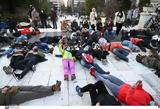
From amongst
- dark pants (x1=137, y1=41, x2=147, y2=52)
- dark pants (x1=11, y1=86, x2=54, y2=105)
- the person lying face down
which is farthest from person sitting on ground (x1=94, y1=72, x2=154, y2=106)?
dark pants (x1=137, y1=41, x2=147, y2=52)

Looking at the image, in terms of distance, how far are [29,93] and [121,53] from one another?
5.14m

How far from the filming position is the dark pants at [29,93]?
596 cm

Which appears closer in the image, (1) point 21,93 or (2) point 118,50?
(1) point 21,93

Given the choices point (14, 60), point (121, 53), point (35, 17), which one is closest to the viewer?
point (14, 60)

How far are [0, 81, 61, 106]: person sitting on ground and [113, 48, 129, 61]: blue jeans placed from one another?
406 cm

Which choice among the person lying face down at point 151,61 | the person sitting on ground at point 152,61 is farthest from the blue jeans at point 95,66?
the person lying face down at point 151,61

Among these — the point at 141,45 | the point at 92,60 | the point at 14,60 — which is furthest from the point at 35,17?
the point at 92,60

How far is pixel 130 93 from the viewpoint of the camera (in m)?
5.80

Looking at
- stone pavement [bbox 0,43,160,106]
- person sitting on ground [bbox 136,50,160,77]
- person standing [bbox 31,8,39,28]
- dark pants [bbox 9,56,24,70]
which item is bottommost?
stone pavement [bbox 0,43,160,106]

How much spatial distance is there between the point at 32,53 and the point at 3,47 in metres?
3.48

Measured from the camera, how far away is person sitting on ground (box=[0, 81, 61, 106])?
18.9ft

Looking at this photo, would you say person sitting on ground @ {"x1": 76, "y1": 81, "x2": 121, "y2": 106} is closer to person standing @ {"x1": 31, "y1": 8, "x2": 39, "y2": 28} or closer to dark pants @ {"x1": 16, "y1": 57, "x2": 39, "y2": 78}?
dark pants @ {"x1": 16, "y1": 57, "x2": 39, "y2": 78}

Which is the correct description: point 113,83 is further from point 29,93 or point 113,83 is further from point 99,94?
point 29,93

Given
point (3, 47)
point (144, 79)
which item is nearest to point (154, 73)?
point (144, 79)
